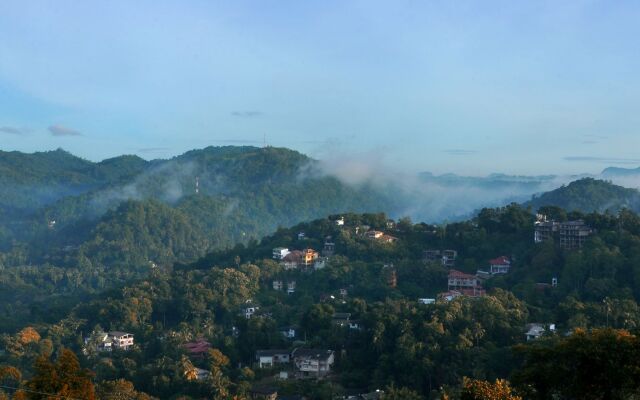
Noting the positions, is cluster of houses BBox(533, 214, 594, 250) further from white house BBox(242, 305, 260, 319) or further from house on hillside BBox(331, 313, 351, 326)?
white house BBox(242, 305, 260, 319)

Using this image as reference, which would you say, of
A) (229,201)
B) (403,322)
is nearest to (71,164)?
(229,201)

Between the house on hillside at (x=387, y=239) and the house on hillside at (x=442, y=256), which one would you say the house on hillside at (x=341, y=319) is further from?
the house on hillside at (x=387, y=239)

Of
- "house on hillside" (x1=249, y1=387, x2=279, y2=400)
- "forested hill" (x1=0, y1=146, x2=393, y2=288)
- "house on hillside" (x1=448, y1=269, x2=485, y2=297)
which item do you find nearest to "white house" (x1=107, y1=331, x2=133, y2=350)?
"house on hillside" (x1=249, y1=387, x2=279, y2=400)

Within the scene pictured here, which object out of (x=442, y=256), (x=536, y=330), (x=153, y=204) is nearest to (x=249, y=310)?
(x=442, y=256)

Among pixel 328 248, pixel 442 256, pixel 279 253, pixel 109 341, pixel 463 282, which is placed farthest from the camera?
pixel 328 248

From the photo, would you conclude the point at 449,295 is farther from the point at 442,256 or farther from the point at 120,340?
the point at 120,340

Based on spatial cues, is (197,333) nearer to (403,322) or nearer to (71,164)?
(403,322)
